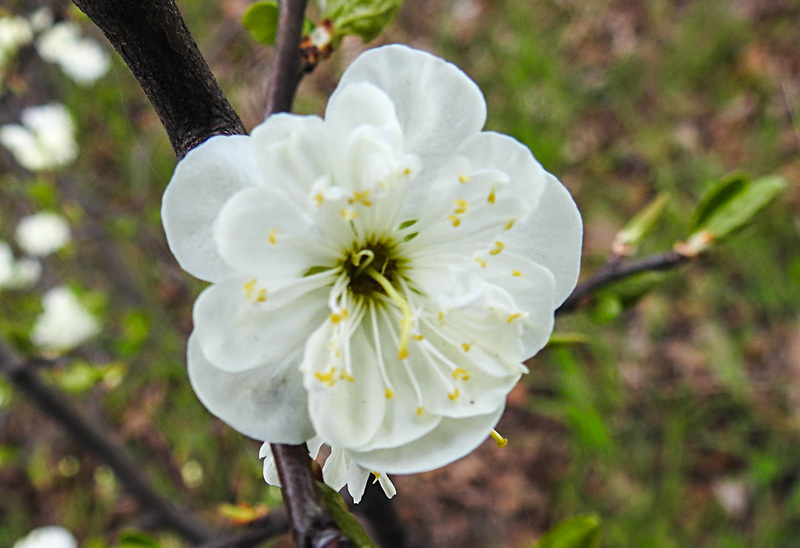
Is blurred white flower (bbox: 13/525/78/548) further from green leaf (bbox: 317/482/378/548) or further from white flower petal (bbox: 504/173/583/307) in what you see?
white flower petal (bbox: 504/173/583/307)

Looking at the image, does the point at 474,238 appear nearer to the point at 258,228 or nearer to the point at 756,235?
the point at 258,228

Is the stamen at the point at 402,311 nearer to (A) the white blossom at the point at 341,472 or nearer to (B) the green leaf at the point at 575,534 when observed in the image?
(A) the white blossom at the point at 341,472

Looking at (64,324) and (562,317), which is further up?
(64,324)

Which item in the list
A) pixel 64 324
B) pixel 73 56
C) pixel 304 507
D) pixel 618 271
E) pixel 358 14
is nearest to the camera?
pixel 304 507

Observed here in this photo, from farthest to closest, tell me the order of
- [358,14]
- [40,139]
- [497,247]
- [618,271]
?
[40,139] → [618,271] → [358,14] → [497,247]

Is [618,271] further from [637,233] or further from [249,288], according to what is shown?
[249,288]

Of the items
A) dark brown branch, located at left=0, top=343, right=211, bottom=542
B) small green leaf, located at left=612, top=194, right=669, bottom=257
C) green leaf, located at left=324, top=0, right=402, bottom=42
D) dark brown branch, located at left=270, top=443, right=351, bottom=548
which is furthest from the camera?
dark brown branch, located at left=0, top=343, right=211, bottom=542

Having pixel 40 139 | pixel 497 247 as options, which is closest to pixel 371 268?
pixel 497 247

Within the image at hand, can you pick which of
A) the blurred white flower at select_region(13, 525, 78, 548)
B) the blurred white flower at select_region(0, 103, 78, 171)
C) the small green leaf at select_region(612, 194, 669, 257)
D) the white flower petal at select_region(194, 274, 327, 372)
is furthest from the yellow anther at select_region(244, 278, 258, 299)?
the blurred white flower at select_region(0, 103, 78, 171)
